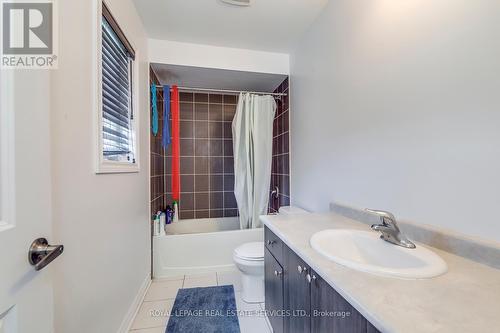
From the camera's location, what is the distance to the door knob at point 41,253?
568 millimetres

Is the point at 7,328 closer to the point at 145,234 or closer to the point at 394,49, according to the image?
the point at 145,234

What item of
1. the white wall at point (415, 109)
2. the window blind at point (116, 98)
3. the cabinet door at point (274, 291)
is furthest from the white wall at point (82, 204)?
the white wall at point (415, 109)

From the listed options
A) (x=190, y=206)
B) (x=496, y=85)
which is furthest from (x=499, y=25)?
(x=190, y=206)

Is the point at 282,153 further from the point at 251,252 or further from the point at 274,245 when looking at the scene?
the point at 274,245

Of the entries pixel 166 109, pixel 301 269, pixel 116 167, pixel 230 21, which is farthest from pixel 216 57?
pixel 301 269

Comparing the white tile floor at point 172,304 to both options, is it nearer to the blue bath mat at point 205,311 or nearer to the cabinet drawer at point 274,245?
the blue bath mat at point 205,311

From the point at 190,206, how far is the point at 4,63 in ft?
8.87

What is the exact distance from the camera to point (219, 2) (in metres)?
1.69

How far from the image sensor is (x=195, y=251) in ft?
7.52

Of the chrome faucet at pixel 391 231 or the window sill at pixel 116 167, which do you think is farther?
the window sill at pixel 116 167

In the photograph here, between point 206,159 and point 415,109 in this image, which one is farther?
point 206,159

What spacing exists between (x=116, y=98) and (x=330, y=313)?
5.65 ft

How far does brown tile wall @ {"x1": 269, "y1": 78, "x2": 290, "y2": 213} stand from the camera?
256 centimetres

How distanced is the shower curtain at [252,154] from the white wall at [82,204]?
49.7 inches
